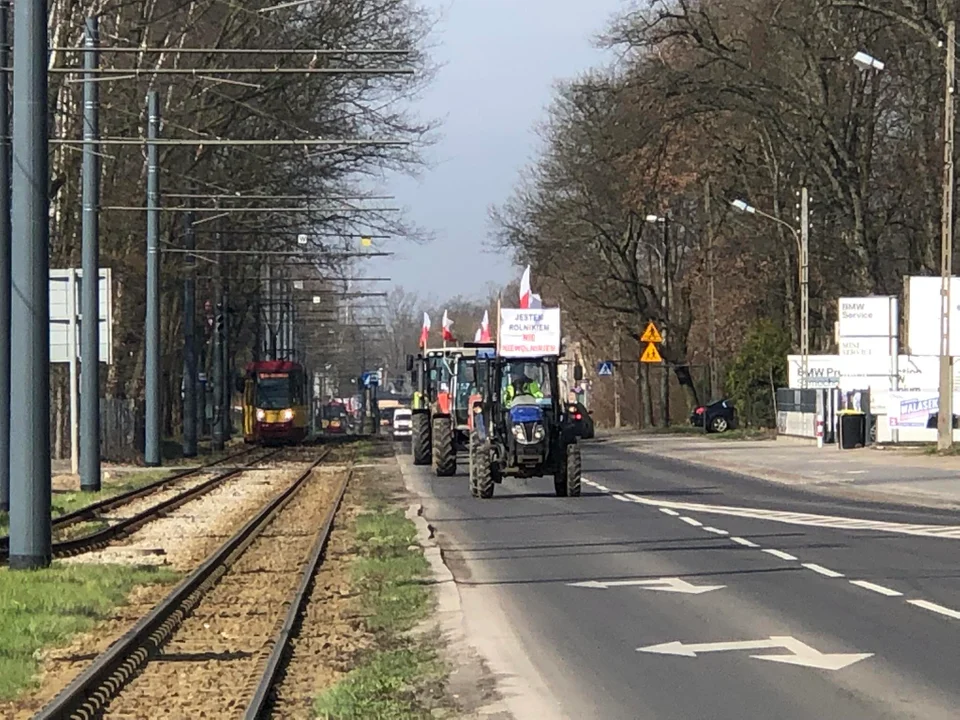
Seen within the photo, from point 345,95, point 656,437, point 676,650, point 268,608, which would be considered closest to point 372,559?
point 268,608

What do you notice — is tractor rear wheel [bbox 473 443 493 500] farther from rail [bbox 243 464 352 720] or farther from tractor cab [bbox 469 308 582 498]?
rail [bbox 243 464 352 720]

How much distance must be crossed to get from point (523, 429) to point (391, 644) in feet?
52.1

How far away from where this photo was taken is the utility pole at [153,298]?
39469 millimetres

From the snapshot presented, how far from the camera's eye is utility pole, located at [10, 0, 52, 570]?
17.2 m

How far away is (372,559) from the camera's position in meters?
19.0

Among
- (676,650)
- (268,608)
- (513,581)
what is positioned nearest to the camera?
(676,650)

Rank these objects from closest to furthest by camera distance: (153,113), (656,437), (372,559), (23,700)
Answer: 1. (23,700)
2. (372,559)
3. (153,113)
4. (656,437)

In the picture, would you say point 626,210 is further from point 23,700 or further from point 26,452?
point 23,700

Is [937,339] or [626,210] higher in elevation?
[626,210]

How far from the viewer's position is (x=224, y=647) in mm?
12953

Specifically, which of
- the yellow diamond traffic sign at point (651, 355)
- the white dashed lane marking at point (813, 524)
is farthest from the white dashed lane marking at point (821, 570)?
the yellow diamond traffic sign at point (651, 355)

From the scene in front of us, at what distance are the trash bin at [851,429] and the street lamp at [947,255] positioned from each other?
5.88 meters

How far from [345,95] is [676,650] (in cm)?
3833

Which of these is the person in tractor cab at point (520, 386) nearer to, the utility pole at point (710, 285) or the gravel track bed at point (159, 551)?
the gravel track bed at point (159, 551)
